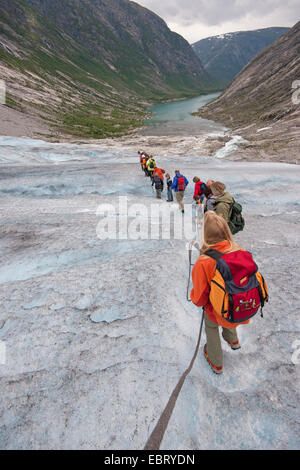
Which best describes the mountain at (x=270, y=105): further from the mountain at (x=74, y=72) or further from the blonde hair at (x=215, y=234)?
the mountain at (x=74, y=72)

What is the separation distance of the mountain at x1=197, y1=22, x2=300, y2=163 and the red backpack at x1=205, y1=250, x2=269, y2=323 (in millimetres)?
17407

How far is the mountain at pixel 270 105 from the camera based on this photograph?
2033 cm

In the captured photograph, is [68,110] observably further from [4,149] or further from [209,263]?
[209,263]

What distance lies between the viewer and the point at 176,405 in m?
2.58

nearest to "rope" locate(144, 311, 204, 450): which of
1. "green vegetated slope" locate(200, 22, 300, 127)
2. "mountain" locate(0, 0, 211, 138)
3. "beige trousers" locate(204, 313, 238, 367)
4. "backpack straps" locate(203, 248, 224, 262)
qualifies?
"beige trousers" locate(204, 313, 238, 367)

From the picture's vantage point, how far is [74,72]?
101938 mm

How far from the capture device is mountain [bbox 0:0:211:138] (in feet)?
152

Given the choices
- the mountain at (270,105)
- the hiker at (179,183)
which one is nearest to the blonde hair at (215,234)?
the hiker at (179,183)

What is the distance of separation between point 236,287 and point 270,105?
2277 inches

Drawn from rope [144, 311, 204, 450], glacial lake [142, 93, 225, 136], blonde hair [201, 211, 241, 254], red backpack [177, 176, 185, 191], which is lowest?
rope [144, 311, 204, 450]

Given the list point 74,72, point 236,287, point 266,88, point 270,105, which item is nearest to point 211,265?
point 236,287

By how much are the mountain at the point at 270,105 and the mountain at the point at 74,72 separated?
2537 cm

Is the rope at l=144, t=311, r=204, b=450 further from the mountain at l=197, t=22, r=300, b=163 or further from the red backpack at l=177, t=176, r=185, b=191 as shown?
the mountain at l=197, t=22, r=300, b=163
